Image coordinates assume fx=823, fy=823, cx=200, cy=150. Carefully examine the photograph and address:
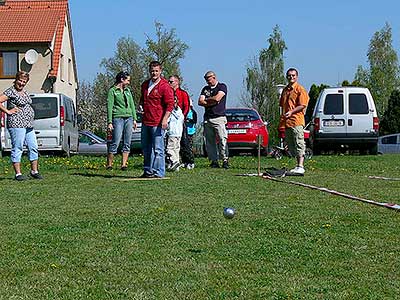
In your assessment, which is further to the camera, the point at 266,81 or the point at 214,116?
the point at 266,81

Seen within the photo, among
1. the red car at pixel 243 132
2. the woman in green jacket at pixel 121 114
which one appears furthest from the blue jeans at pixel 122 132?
the red car at pixel 243 132

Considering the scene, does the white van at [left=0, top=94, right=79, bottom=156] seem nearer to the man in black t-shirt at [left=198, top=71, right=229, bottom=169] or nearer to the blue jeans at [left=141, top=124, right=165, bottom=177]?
the man in black t-shirt at [left=198, top=71, right=229, bottom=169]

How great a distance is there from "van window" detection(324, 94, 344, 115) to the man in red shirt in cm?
1257

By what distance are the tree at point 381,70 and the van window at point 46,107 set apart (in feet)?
158

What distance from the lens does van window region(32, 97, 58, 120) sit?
2530 centimetres

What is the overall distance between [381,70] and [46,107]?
51.2 metres

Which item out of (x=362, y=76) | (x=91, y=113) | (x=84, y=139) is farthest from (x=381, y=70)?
(x=84, y=139)

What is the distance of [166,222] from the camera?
7.62 m

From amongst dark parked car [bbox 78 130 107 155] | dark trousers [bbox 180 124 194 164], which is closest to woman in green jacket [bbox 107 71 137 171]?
dark trousers [bbox 180 124 194 164]

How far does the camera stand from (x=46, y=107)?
83.5 ft

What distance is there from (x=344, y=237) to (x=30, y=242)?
2540mm

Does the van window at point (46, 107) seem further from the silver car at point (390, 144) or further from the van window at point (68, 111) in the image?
the silver car at point (390, 144)

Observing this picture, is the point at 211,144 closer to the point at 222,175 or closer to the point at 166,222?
the point at 222,175

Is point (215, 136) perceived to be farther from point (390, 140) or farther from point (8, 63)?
point (390, 140)
